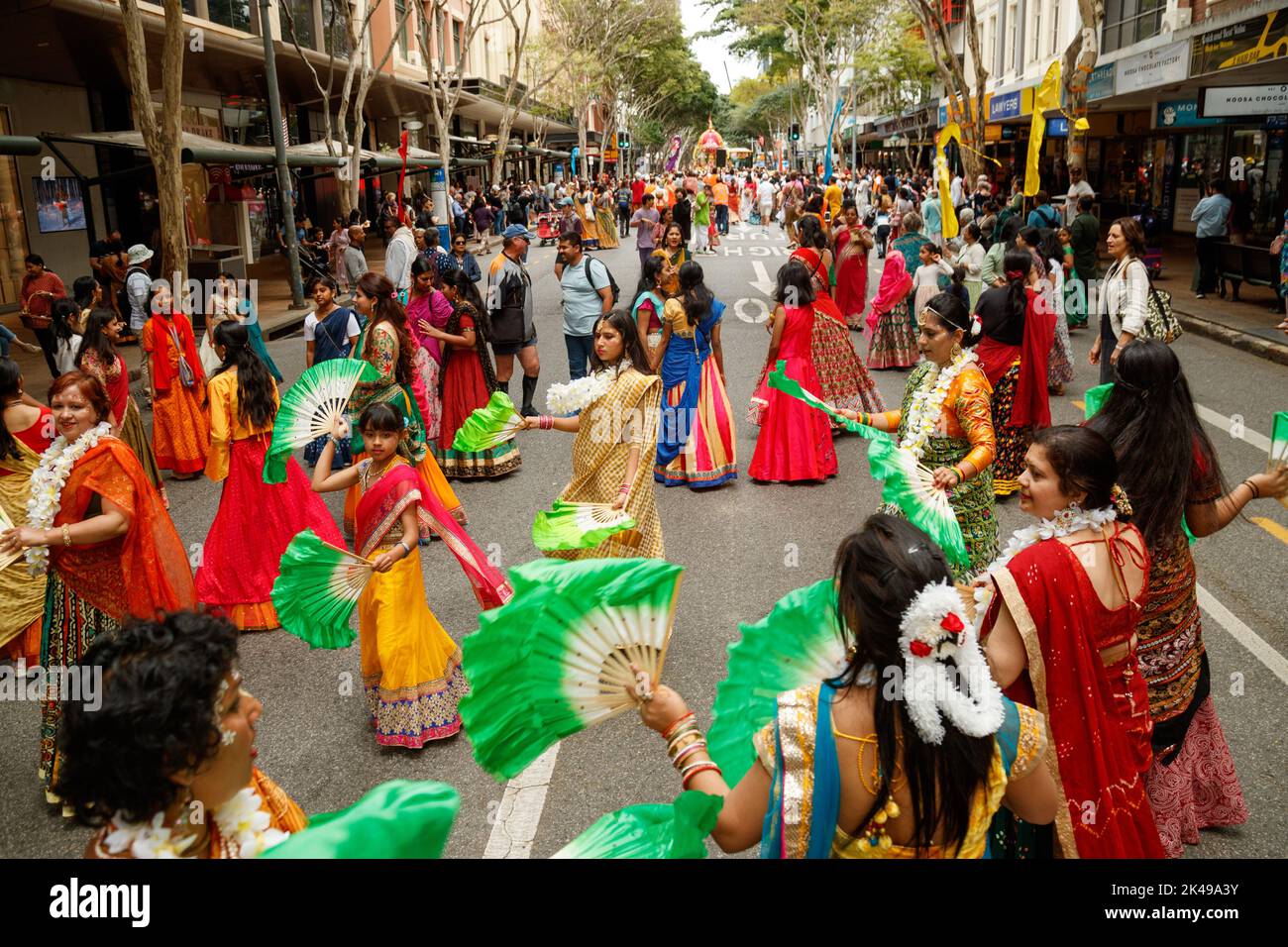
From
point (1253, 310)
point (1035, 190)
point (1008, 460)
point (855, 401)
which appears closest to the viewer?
point (1008, 460)

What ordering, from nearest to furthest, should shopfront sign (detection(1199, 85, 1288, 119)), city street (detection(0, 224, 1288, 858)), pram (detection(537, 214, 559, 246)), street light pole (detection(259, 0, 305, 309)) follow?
city street (detection(0, 224, 1288, 858)), shopfront sign (detection(1199, 85, 1288, 119)), street light pole (detection(259, 0, 305, 309)), pram (detection(537, 214, 559, 246))

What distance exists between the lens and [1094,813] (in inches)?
117

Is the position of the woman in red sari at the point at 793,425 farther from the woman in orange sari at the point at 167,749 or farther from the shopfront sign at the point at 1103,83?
the shopfront sign at the point at 1103,83

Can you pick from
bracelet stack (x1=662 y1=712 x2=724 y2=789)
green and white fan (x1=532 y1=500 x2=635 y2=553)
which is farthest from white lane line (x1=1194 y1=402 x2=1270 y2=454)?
bracelet stack (x1=662 y1=712 x2=724 y2=789)

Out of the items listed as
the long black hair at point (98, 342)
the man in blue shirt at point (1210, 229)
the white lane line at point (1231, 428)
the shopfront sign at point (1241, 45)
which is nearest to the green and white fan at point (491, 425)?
the long black hair at point (98, 342)

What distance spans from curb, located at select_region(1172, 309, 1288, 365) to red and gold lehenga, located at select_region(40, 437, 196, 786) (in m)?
11.4

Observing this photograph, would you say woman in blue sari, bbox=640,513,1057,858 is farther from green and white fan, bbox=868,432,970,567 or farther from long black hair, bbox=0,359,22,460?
long black hair, bbox=0,359,22,460

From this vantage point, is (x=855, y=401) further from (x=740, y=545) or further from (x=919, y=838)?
(x=919, y=838)

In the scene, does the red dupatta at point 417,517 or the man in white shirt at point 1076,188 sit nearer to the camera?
the red dupatta at point 417,517

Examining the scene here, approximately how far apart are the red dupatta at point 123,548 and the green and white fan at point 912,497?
8.87ft

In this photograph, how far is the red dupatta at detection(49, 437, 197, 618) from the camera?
13.7ft

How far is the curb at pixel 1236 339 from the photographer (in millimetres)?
12602
